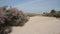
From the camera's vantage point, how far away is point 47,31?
955 cm

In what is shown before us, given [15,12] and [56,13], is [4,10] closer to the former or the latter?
[15,12]

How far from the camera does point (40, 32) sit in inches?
369

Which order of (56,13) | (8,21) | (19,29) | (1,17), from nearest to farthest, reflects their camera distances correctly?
(1,17) < (8,21) < (19,29) < (56,13)

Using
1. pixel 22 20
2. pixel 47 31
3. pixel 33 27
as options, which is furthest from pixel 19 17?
pixel 47 31

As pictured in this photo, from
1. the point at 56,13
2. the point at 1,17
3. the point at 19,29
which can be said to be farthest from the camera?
the point at 56,13

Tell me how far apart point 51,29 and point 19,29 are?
81.6 inches

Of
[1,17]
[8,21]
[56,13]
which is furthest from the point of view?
[56,13]

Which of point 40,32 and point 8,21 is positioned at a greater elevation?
point 8,21

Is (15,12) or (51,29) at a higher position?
(15,12)

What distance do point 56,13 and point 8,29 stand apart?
28.9 ft

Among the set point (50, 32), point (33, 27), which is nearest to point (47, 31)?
point (50, 32)

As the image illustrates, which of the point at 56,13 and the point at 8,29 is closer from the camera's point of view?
the point at 8,29

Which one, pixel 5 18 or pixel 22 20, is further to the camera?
pixel 22 20

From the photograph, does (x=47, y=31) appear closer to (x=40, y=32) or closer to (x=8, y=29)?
(x=40, y=32)
